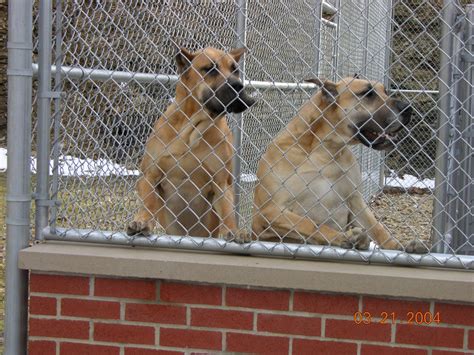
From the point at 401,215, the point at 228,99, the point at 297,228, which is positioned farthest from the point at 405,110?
the point at 401,215

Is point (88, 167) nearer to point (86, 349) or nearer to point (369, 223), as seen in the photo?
point (86, 349)

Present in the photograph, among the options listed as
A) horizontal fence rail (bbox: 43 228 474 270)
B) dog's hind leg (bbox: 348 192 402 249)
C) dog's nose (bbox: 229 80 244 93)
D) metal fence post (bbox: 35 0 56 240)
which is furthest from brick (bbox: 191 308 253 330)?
dog's nose (bbox: 229 80 244 93)

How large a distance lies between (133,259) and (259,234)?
3.73 ft

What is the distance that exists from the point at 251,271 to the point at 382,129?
1311 millimetres

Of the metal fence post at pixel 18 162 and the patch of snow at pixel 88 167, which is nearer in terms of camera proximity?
the metal fence post at pixel 18 162

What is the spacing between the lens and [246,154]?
239 inches

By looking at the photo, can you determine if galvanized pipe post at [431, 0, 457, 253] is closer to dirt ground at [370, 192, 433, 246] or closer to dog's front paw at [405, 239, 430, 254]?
dog's front paw at [405, 239, 430, 254]

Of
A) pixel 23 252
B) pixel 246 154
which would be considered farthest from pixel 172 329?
pixel 246 154

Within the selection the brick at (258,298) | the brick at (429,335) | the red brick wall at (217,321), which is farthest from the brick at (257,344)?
the brick at (429,335)

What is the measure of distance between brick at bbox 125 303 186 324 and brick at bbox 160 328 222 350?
43 mm

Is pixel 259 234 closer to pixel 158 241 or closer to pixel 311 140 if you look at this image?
pixel 311 140

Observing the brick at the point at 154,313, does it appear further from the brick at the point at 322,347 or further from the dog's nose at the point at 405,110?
the dog's nose at the point at 405,110

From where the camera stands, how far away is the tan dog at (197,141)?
171 inches
